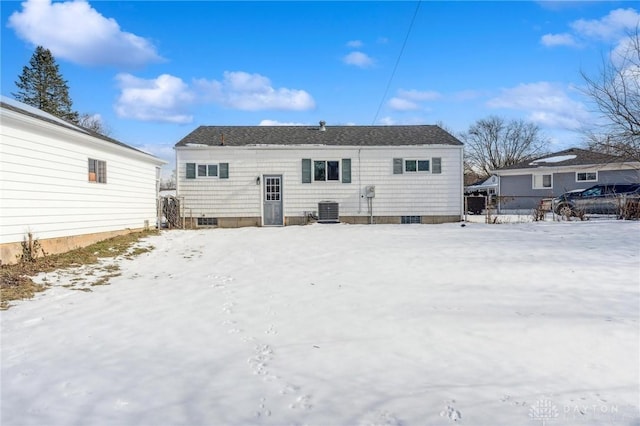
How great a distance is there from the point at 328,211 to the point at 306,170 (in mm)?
1994

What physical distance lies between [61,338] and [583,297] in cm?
650

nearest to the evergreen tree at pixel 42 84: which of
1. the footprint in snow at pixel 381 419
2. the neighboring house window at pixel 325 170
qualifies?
the neighboring house window at pixel 325 170

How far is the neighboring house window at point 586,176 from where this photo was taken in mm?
23420

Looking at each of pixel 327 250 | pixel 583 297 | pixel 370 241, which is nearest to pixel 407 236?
pixel 370 241

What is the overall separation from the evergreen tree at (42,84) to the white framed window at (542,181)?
1435 inches

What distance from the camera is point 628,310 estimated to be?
4.92 m

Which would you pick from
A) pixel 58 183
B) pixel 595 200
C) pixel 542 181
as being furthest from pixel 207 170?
pixel 542 181

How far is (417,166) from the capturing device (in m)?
17.0

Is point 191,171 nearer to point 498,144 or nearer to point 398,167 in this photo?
point 398,167

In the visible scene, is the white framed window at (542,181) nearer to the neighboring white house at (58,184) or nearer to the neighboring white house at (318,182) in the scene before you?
the neighboring white house at (318,182)

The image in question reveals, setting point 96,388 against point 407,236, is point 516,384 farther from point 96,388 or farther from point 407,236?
point 407,236

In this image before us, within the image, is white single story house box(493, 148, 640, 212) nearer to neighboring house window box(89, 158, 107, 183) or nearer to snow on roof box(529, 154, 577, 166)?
snow on roof box(529, 154, 577, 166)

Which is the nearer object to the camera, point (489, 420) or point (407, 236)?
point (489, 420)

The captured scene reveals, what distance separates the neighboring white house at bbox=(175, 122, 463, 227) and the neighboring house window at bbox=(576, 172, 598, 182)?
468 inches
